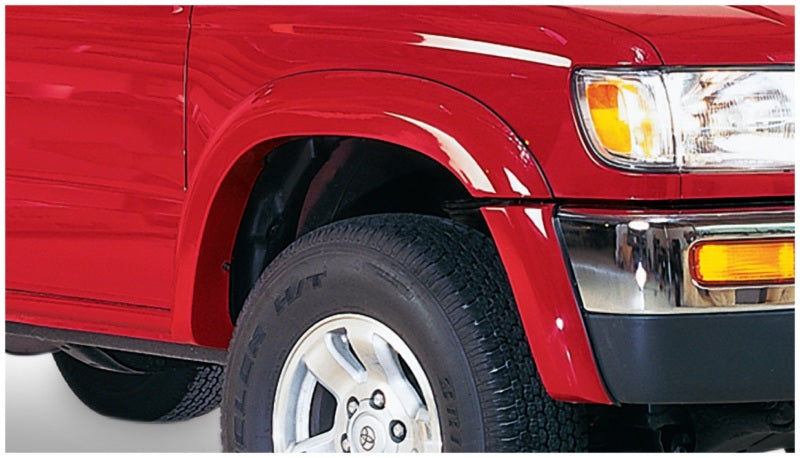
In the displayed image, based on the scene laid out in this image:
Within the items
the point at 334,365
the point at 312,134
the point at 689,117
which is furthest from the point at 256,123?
the point at 689,117

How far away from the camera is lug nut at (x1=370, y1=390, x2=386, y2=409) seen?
3.88 meters

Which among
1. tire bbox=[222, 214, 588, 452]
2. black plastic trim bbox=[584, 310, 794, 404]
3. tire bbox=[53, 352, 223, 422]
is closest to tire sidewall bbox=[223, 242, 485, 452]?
tire bbox=[222, 214, 588, 452]

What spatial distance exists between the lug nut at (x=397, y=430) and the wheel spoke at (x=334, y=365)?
0.12 m

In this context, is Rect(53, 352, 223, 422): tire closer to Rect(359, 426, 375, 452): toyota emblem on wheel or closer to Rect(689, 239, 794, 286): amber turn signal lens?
Rect(359, 426, 375, 452): toyota emblem on wheel

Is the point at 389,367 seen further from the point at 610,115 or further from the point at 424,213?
the point at 610,115

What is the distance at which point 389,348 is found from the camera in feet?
12.7

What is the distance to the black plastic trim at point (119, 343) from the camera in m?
4.43

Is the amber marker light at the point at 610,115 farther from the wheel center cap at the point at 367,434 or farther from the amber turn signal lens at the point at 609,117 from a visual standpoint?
the wheel center cap at the point at 367,434

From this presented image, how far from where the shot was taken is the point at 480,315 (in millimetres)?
3680

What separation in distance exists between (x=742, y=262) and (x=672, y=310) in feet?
0.53

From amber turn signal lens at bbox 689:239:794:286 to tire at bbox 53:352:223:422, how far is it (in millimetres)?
2664

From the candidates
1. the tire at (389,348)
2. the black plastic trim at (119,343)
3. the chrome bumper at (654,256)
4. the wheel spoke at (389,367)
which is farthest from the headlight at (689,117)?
the black plastic trim at (119,343)

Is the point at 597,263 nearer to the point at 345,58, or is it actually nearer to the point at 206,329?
the point at 345,58

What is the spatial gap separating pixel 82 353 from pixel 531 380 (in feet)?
6.37
